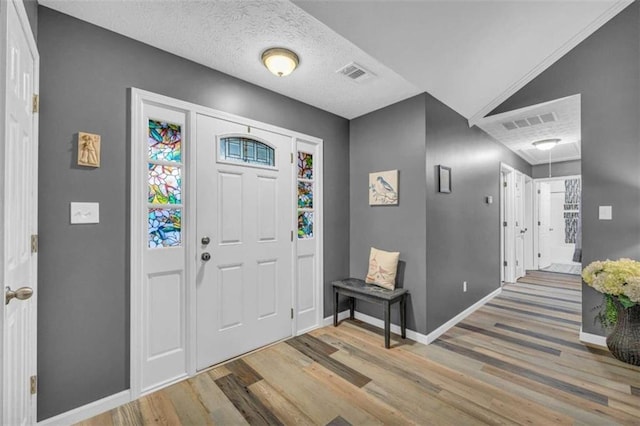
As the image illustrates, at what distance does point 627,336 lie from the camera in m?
2.38

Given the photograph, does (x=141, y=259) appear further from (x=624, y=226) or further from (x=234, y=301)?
(x=624, y=226)

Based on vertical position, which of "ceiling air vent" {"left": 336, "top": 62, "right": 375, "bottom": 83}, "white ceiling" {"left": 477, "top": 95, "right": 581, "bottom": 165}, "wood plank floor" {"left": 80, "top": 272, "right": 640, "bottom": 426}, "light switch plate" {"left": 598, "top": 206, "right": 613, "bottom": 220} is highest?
"ceiling air vent" {"left": 336, "top": 62, "right": 375, "bottom": 83}

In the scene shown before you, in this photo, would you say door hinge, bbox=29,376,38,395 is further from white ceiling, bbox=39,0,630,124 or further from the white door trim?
white ceiling, bbox=39,0,630,124

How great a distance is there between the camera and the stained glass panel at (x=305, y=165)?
121 inches

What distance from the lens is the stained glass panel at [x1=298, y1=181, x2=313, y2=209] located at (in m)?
3.10

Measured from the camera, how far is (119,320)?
75.2 inches

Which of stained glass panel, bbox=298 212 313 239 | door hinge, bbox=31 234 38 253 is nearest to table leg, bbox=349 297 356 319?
stained glass panel, bbox=298 212 313 239

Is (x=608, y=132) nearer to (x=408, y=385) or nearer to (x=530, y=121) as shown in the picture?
(x=530, y=121)

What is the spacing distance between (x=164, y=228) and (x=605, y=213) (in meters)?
4.00

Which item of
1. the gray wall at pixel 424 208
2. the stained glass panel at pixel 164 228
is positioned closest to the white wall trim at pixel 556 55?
the gray wall at pixel 424 208

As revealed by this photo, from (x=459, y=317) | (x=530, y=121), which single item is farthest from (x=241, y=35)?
(x=530, y=121)

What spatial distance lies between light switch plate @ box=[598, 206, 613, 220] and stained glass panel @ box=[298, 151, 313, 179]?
292 centimetres

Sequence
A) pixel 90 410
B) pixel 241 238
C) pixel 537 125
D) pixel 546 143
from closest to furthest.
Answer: pixel 90 410
pixel 241 238
pixel 537 125
pixel 546 143

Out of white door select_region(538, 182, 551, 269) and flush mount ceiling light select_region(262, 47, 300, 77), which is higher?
flush mount ceiling light select_region(262, 47, 300, 77)
